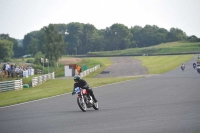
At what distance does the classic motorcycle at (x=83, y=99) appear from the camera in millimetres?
15672

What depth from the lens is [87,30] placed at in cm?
17975

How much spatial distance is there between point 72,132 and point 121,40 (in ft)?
571

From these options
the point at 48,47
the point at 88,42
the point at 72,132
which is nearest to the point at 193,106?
the point at 72,132

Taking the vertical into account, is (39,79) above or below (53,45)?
below

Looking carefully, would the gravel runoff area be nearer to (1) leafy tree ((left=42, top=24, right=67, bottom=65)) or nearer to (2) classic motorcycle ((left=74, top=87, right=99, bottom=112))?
(1) leafy tree ((left=42, top=24, right=67, bottom=65))

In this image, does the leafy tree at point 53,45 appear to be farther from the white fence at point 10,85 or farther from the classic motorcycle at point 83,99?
the classic motorcycle at point 83,99

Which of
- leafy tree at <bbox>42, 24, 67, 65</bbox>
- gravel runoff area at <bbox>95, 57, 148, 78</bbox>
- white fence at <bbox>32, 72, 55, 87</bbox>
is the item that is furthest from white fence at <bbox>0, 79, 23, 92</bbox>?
leafy tree at <bbox>42, 24, 67, 65</bbox>

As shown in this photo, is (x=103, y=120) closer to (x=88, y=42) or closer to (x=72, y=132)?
(x=72, y=132)

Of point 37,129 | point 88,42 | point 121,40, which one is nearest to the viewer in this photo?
point 37,129

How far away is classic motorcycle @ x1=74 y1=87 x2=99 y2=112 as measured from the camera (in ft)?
51.4

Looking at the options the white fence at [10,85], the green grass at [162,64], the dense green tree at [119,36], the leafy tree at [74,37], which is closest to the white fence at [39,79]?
the white fence at [10,85]

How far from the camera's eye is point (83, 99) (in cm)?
1582

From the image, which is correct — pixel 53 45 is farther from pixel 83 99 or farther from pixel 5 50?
pixel 83 99

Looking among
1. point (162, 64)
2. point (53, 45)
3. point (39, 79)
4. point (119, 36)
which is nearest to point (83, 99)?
point (39, 79)
